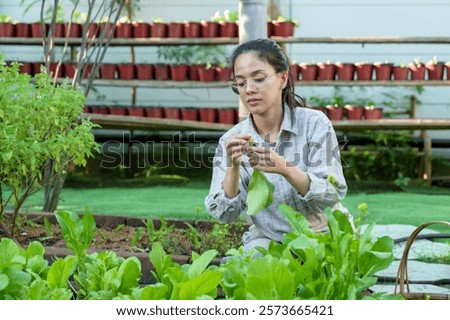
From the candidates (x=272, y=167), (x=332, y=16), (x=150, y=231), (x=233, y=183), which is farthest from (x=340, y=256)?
(x=332, y=16)

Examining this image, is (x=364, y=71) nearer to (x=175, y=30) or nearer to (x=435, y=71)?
(x=435, y=71)

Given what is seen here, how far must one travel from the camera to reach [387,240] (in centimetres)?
139

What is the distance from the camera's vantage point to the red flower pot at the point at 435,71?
24.3ft

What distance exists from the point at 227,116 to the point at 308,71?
2.58ft

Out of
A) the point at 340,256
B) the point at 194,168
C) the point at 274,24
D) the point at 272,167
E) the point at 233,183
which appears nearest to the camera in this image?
the point at 340,256

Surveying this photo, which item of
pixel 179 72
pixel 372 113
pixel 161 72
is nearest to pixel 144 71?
pixel 161 72

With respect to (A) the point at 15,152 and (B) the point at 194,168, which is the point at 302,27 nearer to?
(B) the point at 194,168

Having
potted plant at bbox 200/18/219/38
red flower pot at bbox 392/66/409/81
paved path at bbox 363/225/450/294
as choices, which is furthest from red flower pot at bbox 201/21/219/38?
paved path at bbox 363/225/450/294

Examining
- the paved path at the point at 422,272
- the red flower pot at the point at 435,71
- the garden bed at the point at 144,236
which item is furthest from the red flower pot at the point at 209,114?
the garden bed at the point at 144,236

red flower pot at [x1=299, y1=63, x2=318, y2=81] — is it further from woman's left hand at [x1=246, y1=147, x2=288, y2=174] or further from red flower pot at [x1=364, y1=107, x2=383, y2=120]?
woman's left hand at [x1=246, y1=147, x2=288, y2=174]

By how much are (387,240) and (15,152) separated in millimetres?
2234

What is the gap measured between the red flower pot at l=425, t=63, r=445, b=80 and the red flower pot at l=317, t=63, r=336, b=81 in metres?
0.80

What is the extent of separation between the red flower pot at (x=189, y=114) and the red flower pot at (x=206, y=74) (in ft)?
0.94

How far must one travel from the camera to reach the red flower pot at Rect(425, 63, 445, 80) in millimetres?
7398
